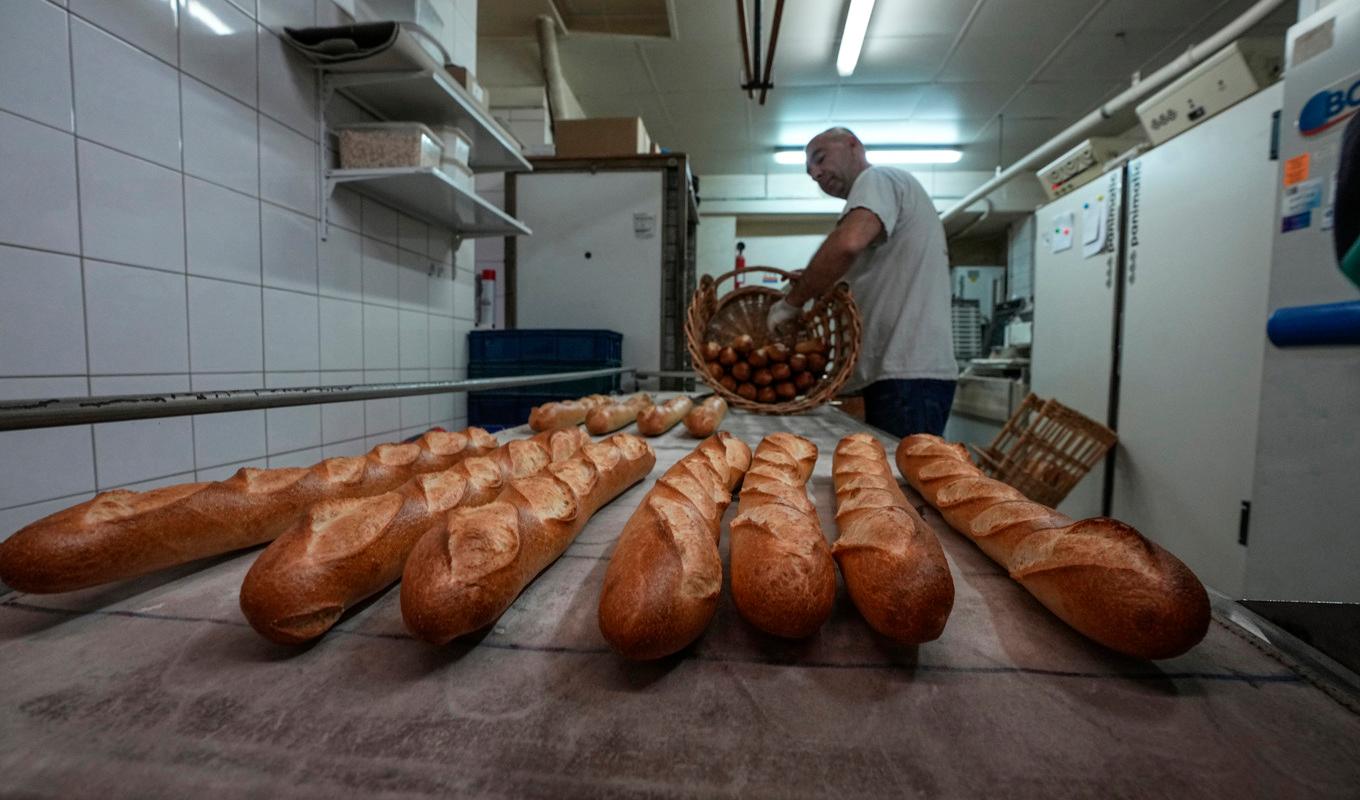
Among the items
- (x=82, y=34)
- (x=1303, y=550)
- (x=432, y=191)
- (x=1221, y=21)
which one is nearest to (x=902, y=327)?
(x=1303, y=550)

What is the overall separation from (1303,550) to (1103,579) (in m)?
1.89

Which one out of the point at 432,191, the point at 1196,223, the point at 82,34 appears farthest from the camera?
the point at 1196,223

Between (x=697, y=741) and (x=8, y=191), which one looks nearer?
(x=697, y=741)

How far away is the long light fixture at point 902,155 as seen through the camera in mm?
6059

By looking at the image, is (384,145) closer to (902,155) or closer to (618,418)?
(618,418)

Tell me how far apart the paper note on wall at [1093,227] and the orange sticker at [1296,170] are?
1.57 meters

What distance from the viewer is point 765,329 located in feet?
8.29

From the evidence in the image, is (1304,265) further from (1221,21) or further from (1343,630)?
(1221,21)

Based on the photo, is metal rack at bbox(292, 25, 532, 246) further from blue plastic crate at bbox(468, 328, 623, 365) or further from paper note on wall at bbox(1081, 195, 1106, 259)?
paper note on wall at bbox(1081, 195, 1106, 259)

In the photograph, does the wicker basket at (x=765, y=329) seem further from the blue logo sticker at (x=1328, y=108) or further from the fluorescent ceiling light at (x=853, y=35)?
the fluorescent ceiling light at (x=853, y=35)

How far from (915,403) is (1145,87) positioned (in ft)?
10.5

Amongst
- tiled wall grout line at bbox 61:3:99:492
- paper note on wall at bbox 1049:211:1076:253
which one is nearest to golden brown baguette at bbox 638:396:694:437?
tiled wall grout line at bbox 61:3:99:492

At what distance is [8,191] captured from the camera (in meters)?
1.14

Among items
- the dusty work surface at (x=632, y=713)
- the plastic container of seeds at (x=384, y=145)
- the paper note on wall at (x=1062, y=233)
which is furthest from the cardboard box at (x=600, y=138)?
the dusty work surface at (x=632, y=713)
